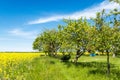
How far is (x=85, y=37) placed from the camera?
35.8 m

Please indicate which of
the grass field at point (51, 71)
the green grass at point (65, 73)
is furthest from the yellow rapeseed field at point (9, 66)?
the green grass at point (65, 73)

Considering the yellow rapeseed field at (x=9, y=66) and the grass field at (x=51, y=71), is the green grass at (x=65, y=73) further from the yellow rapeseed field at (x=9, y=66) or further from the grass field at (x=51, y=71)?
the yellow rapeseed field at (x=9, y=66)

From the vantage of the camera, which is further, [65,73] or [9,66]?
[9,66]

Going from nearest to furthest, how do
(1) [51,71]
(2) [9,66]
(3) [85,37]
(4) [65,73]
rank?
(4) [65,73], (2) [9,66], (1) [51,71], (3) [85,37]

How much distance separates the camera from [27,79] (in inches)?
752

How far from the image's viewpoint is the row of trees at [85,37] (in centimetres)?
2194

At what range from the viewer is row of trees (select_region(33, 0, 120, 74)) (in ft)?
72.0

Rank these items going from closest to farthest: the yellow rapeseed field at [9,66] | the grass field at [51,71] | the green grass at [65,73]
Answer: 1. the yellow rapeseed field at [9,66]
2. the grass field at [51,71]
3. the green grass at [65,73]

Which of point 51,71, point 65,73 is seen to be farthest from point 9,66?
point 65,73

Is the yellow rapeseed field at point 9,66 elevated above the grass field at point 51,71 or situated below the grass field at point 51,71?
above

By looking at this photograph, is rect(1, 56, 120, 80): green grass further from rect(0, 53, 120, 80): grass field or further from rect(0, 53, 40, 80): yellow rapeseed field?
rect(0, 53, 40, 80): yellow rapeseed field

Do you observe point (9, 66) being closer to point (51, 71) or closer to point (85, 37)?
point (51, 71)

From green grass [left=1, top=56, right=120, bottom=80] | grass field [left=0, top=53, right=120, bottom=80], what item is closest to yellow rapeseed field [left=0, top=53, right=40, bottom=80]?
grass field [left=0, top=53, right=120, bottom=80]

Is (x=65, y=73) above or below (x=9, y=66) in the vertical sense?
below
